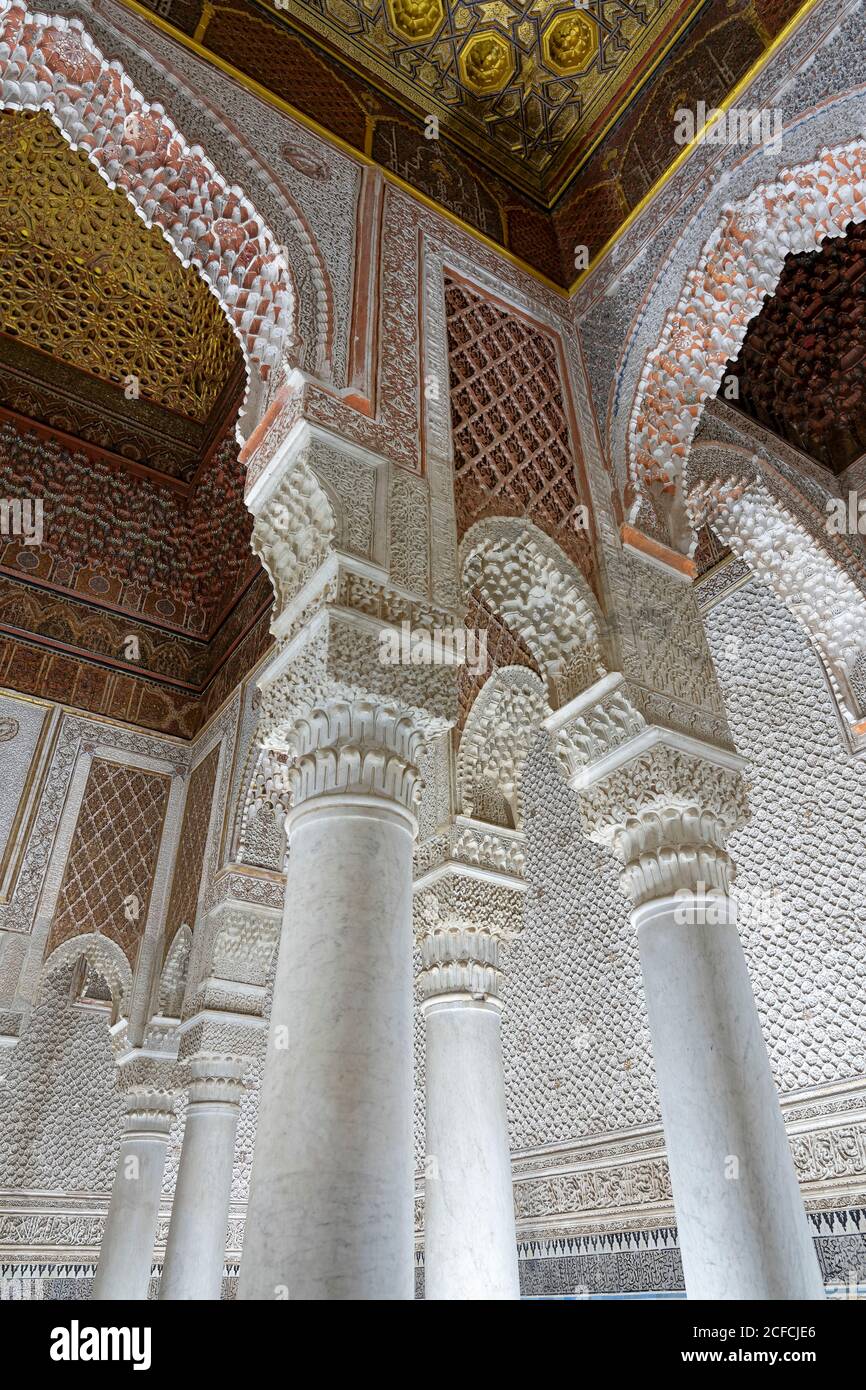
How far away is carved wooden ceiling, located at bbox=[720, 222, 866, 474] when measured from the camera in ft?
15.7

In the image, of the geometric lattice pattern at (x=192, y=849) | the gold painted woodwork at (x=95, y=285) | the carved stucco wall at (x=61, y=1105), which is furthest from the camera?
the carved stucco wall at (x=61, y=1105)

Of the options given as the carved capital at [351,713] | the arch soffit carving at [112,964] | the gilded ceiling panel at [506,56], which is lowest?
the carved capital at [351,713]

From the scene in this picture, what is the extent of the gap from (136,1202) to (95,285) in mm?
5514

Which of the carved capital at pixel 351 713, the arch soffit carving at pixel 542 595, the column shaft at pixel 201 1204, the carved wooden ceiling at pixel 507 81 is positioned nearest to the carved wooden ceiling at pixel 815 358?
the carved wooden ceiling at pixel 507 81

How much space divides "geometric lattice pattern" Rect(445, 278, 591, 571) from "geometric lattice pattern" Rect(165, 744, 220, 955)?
3.37m

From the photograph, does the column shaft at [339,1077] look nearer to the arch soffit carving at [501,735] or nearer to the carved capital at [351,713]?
the carved capital at [351,713]

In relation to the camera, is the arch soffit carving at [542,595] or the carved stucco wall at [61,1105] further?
the carved stucco wall at [61,1105]

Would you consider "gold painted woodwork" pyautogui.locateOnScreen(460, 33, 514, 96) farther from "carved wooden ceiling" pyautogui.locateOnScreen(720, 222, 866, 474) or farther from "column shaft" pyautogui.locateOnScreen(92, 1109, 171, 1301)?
"column shaft" pyautogui.locateOnScreen(92, 1109, 171, 1301)

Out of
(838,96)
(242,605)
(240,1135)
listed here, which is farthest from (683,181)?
(240,1135)

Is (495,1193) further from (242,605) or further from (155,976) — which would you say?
(242,605)

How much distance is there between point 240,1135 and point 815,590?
5884mm

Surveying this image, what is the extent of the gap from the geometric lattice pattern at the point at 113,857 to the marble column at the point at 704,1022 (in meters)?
3.74

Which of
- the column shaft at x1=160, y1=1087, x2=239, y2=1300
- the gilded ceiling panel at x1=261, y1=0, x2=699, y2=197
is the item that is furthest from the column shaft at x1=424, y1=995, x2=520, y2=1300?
the gilded ceiling panel at x1=261, y1=0, x2=699, y2=197

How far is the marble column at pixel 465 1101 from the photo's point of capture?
3.08 metres
